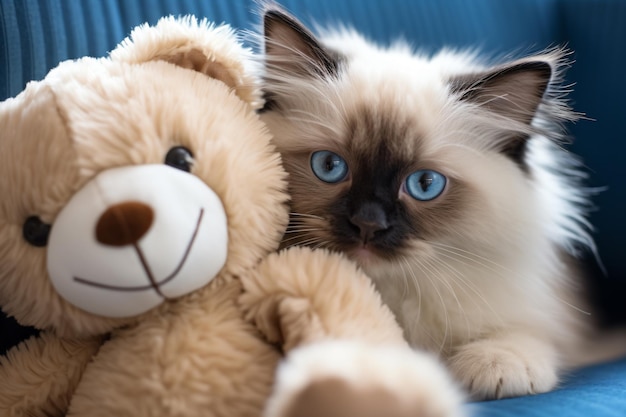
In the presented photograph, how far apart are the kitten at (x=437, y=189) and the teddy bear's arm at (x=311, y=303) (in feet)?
0.50

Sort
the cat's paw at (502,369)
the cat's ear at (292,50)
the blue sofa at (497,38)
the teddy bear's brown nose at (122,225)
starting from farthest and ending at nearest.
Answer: the blue sofa at (497,38), the cat's ear at (292,50), the cat's paw at (502,369), the teddy bear's brown nose at (122,225)

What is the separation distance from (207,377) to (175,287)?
12 centimetres

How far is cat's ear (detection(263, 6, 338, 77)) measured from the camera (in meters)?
1.15

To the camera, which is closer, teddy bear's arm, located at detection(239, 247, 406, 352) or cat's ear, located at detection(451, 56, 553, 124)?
teddy bear's arm, located at detection(239, 247, 406, 352)

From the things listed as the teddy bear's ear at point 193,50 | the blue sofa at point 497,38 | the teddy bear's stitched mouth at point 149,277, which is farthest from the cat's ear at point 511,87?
the teddy bear's stitched mouth at point 149,277

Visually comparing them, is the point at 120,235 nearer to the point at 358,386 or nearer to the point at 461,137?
the point at 358,386

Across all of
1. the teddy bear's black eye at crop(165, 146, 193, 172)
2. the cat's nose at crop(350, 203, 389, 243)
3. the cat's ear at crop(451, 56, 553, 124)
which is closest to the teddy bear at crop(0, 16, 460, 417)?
the teddy bear's black eye at crop(165, 146, 193, 172)

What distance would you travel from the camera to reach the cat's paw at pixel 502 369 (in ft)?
3.40

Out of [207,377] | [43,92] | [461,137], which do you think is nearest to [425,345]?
[461,137]

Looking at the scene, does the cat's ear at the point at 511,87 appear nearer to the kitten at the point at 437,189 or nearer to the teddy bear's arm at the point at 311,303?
the kitten at the point at 437,189

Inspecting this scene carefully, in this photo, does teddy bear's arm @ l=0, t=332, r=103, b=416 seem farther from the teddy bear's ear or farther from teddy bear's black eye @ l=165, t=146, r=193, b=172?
the teddy bear's ear

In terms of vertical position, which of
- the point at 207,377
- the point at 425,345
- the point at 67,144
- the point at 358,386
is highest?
the point at 67,144

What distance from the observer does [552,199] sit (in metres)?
1.32

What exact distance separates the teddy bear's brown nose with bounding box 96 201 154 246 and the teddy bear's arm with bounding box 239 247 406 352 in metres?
0.19
